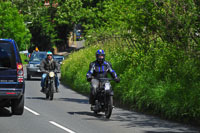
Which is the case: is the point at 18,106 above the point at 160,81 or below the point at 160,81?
below

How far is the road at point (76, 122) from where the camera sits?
37.2ft

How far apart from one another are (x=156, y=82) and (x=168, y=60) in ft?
2.39

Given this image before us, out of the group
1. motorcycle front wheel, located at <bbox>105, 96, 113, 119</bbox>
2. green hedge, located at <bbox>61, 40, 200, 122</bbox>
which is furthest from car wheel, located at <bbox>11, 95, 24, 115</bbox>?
green hedge, located at <bbox>61, 40, 200, 122</bbox>

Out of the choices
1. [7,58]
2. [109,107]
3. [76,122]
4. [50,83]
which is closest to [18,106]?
[7,58]

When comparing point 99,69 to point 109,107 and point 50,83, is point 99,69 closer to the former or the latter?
point 109,107

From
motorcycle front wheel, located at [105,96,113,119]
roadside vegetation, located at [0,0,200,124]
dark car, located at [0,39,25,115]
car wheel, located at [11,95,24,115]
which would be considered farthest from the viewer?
car wheel, located at [11,95,24,115]

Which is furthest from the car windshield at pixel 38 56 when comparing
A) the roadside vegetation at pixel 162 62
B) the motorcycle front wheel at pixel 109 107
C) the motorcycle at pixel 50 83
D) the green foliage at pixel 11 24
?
the green foliage at pixel 11 24

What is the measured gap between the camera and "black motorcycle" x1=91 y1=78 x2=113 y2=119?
1335 cm

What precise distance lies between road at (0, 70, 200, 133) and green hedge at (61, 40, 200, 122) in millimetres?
413

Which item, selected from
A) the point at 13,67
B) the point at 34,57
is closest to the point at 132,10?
the point at 13,67

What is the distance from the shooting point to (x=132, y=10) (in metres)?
18.3

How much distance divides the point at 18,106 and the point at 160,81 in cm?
422

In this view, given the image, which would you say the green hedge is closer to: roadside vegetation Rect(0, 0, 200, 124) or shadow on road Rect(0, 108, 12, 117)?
roadside vegetation Rect(0, 0, 200, 124)

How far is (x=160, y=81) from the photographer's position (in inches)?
610
